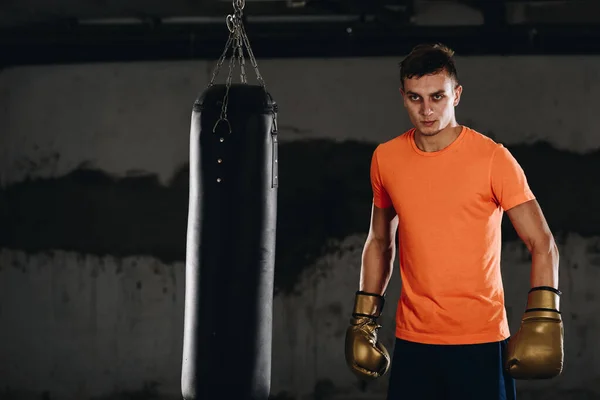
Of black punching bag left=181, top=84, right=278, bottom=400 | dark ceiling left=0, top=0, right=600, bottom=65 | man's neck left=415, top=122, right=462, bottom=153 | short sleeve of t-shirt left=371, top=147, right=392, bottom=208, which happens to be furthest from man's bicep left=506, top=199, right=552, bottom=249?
dark ceiling left=0, top=0, right=600, bottom=65

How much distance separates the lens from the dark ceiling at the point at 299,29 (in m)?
4.52

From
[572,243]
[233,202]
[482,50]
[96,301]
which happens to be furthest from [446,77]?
[96,301]

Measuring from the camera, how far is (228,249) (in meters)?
2.73

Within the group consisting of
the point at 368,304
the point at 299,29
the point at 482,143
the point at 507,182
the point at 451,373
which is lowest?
the point at 451,373

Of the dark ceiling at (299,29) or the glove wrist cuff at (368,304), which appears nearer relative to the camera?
the glove wrist cuff at (368,304)

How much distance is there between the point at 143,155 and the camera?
514 cm

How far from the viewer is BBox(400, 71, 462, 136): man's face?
91.1 inches

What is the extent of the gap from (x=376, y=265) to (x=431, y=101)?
58 cm

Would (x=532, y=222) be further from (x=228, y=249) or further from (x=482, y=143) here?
(x=228, y=249)

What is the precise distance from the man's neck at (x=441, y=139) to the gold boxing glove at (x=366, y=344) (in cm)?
53

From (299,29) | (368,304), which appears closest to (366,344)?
(368,304)

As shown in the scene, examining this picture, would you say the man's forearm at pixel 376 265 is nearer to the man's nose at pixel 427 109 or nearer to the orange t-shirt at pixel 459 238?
the orange t-shirt at pixel 459 238

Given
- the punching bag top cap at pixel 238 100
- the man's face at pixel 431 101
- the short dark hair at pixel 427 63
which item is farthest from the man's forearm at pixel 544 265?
the punching bag top cap at pixel 238 100

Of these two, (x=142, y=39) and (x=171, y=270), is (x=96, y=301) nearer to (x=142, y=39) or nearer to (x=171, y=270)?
(x=171, y=270)
